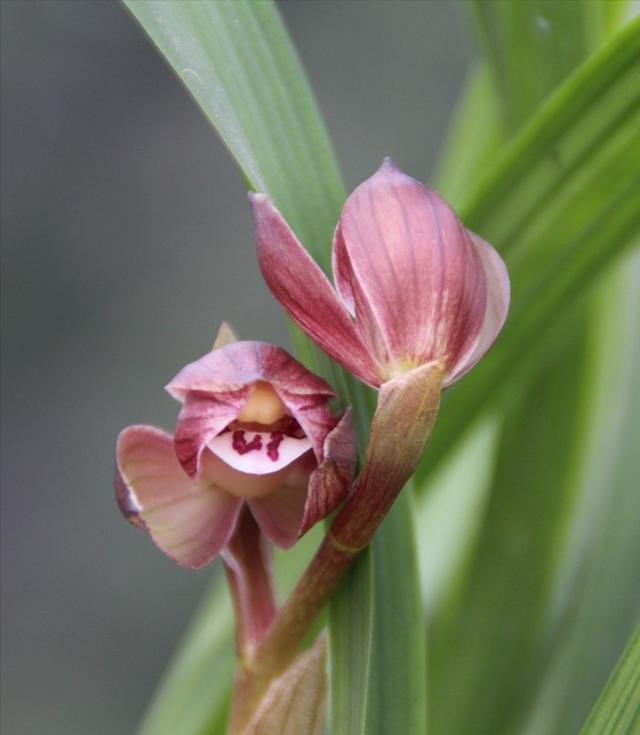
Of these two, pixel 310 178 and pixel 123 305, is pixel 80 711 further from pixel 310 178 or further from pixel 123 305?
pixel 310 178

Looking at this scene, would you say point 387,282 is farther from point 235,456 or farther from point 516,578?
point 516,578

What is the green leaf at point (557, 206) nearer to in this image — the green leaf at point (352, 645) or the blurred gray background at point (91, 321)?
the green leaf at point (352, 645)

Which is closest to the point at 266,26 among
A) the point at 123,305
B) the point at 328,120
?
the point at 123,305

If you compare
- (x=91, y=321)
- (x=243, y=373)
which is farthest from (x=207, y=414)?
(x=91, y=321)

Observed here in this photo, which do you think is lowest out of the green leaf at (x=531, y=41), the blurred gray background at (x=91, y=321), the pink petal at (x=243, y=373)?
the blurred gray background at (x=91, y=321)

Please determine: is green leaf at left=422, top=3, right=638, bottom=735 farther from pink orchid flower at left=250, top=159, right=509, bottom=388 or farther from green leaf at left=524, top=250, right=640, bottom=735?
pink orchid flower at left=250, top=159, right=509, bottom=388

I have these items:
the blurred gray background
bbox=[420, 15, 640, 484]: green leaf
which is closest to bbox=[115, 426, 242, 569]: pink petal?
bbox=[420, 15, 640, 484]: green leaf

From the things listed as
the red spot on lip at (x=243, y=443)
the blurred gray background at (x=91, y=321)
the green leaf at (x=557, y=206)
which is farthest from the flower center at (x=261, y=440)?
the blurred gray background at (x=91, y=321)
